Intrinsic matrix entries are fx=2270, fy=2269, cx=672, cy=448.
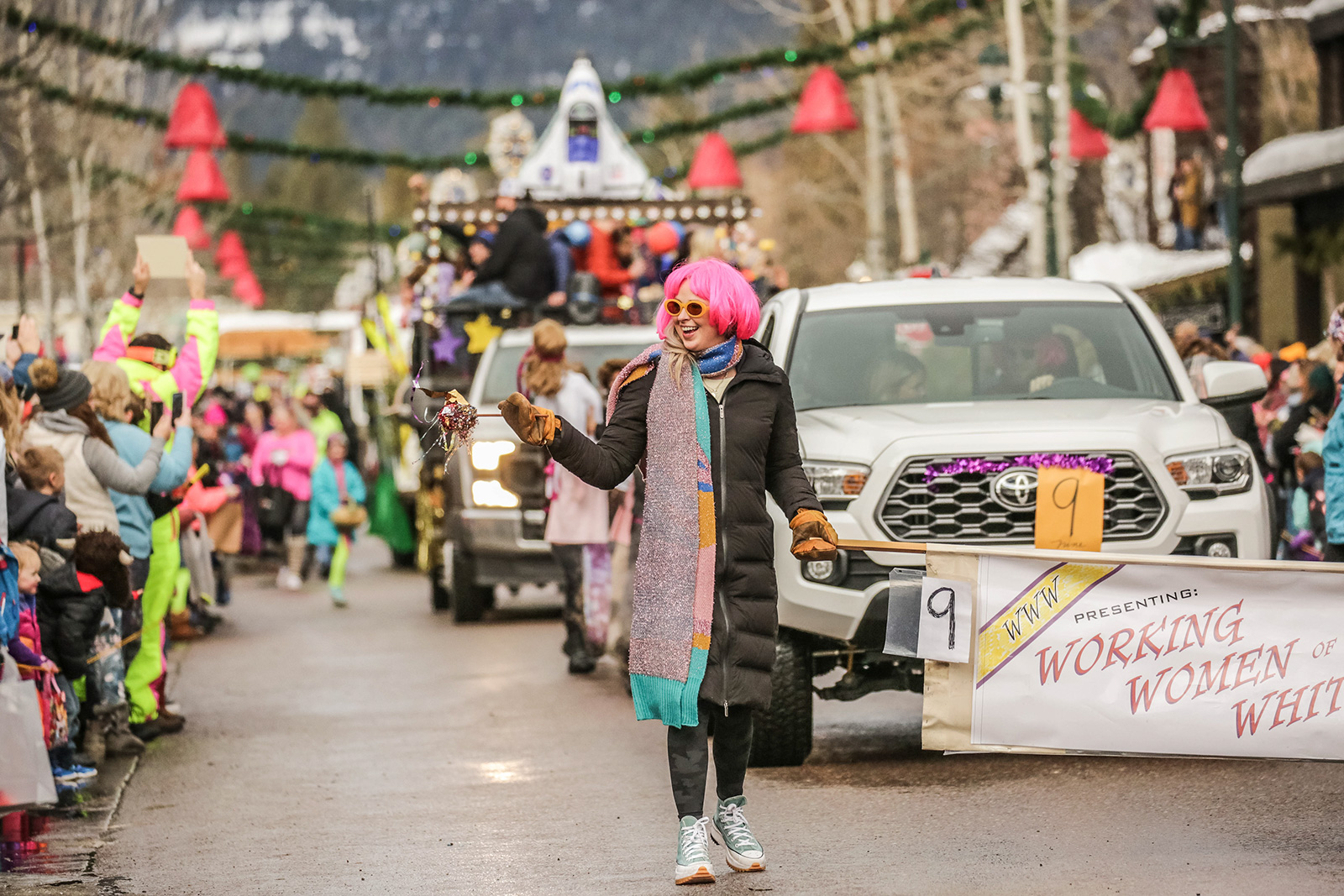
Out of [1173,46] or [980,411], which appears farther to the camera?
[1173,46]

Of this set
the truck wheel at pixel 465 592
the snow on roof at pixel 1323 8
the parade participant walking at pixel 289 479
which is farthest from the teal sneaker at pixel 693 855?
the snow on roof at pixel 1323 8

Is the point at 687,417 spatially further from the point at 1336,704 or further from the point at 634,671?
the point at 1336,704

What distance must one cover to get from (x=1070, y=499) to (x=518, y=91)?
19.8 meters

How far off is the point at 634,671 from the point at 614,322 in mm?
11163

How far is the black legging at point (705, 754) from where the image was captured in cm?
704

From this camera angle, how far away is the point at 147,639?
10797mm

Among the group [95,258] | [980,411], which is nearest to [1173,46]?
[980,411]

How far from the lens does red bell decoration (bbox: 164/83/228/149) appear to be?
21094 millimetres

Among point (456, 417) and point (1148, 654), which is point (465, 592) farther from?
point (456, 417)

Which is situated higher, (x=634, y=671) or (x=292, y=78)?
(x=292, y=78)

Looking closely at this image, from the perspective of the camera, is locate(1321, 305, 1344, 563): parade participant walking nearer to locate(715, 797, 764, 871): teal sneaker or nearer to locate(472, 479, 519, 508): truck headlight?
locate(715, 797, 764, 871): teal sneaker

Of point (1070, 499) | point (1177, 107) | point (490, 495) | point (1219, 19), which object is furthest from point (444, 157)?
point (1070, 499)

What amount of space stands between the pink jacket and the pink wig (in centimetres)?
1509

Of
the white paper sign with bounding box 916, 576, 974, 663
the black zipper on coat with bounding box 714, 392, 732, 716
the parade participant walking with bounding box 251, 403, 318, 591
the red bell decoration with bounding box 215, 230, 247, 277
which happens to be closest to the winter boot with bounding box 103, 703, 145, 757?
the black zipper on coat with bounding box 714, 392, 732, 716
